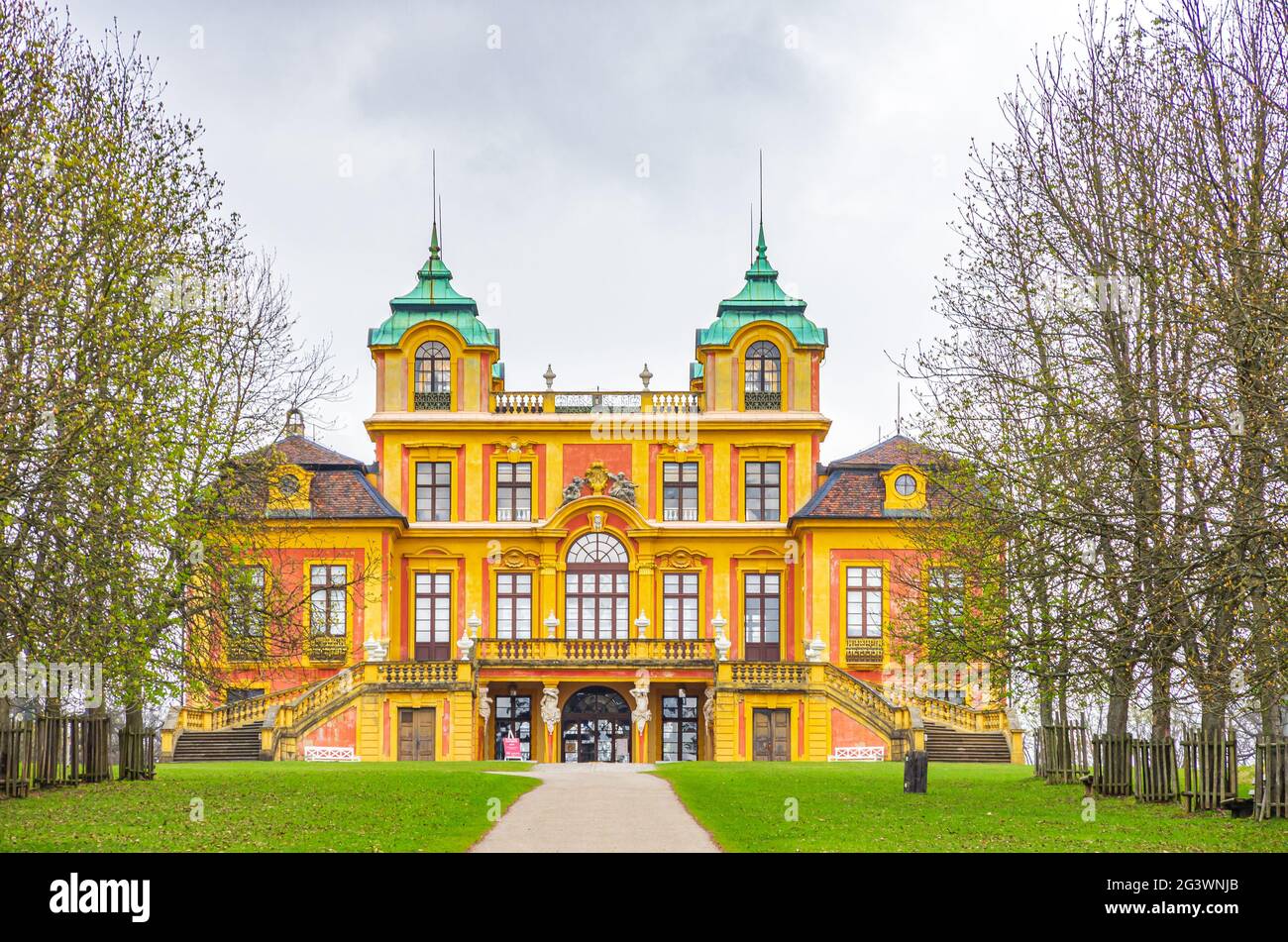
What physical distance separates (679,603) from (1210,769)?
99.4 feet

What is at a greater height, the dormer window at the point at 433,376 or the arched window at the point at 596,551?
the dormer window at the point at 433,376

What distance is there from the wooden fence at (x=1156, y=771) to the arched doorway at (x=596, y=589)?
27.8 m

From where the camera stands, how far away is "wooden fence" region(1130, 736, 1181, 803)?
2572cm

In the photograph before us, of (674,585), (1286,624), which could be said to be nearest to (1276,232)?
(1286,624)

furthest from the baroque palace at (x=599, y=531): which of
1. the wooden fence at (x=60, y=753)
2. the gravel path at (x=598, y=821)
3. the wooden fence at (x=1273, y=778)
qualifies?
the wooden fence at (x=1273, y=778)

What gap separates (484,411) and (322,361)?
1845 centimetres

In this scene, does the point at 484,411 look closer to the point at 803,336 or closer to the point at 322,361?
the point at 803,336

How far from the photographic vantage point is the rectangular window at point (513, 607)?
53125mm

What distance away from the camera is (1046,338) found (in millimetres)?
25359

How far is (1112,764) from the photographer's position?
Answer: 27.2 m

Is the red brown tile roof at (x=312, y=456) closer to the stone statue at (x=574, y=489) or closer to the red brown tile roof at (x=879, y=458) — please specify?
the stone statue at (x=574, y=489)

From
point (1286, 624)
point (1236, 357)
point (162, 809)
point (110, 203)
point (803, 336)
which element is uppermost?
point (803, 336)

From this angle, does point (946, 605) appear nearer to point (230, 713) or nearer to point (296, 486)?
point (230, 713)

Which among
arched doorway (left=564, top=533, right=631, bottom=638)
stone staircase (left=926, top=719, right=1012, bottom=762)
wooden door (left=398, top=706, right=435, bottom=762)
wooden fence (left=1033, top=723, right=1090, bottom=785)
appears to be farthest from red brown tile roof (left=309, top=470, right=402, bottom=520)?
wooden fence (left=1033, top=723, right=1090, bottom=785)
